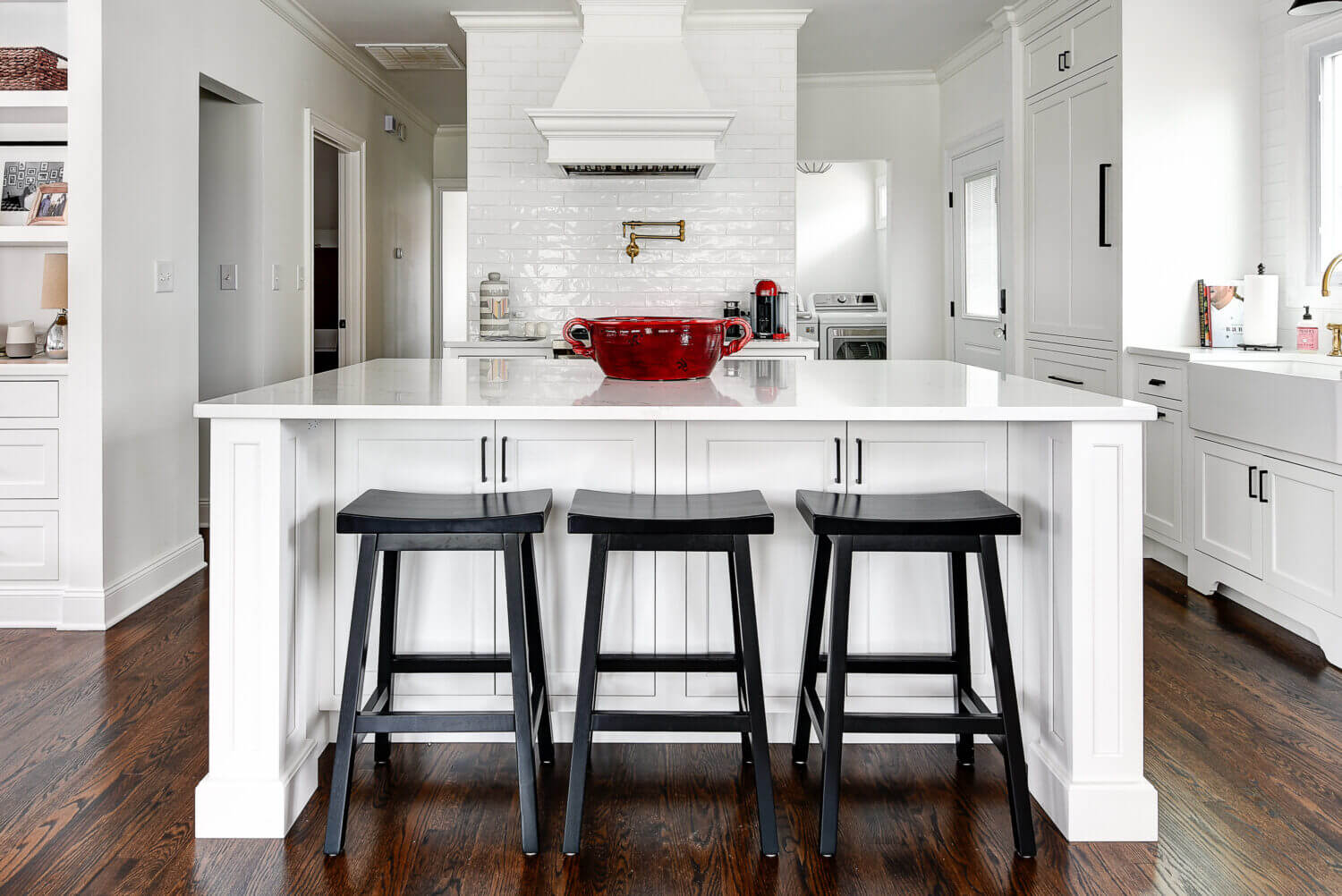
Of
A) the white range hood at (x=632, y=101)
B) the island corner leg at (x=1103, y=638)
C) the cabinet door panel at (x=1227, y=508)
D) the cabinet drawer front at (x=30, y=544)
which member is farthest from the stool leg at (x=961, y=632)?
the white range hood at (x=632, y=101)

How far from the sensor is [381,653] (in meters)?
2.26

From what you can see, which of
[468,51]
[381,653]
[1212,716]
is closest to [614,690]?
[381,653]

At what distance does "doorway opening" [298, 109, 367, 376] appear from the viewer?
5383mm

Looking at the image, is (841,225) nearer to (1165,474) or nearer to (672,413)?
(1165,474)

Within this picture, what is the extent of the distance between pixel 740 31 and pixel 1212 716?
4.11m

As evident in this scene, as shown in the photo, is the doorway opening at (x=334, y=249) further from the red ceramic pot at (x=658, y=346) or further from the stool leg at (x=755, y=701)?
the stool leg at (x=755, y=701)

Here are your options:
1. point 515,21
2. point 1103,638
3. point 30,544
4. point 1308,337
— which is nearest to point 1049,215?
point 1308,337

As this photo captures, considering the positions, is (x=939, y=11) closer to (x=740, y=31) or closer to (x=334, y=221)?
(x=740, y=31)

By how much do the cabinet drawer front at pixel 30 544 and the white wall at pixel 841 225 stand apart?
22.5 ft

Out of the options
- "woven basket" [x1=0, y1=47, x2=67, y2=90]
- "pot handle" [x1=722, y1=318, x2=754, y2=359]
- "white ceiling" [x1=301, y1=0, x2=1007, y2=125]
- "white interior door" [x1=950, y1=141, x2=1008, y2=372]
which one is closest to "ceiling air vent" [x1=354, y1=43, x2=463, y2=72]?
"white ceiling" [x1=301, y1=0, x2=1007, y2=125]

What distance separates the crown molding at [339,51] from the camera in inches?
198

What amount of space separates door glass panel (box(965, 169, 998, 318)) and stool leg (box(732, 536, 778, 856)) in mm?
4474

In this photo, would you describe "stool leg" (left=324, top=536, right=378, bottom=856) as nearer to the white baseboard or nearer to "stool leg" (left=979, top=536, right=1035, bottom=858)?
"stool leg" (left=979, top=536, right=1035, bottom=858)

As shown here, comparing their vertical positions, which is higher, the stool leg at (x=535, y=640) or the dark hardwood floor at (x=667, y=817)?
the stool leg at (x=535, y=640)
